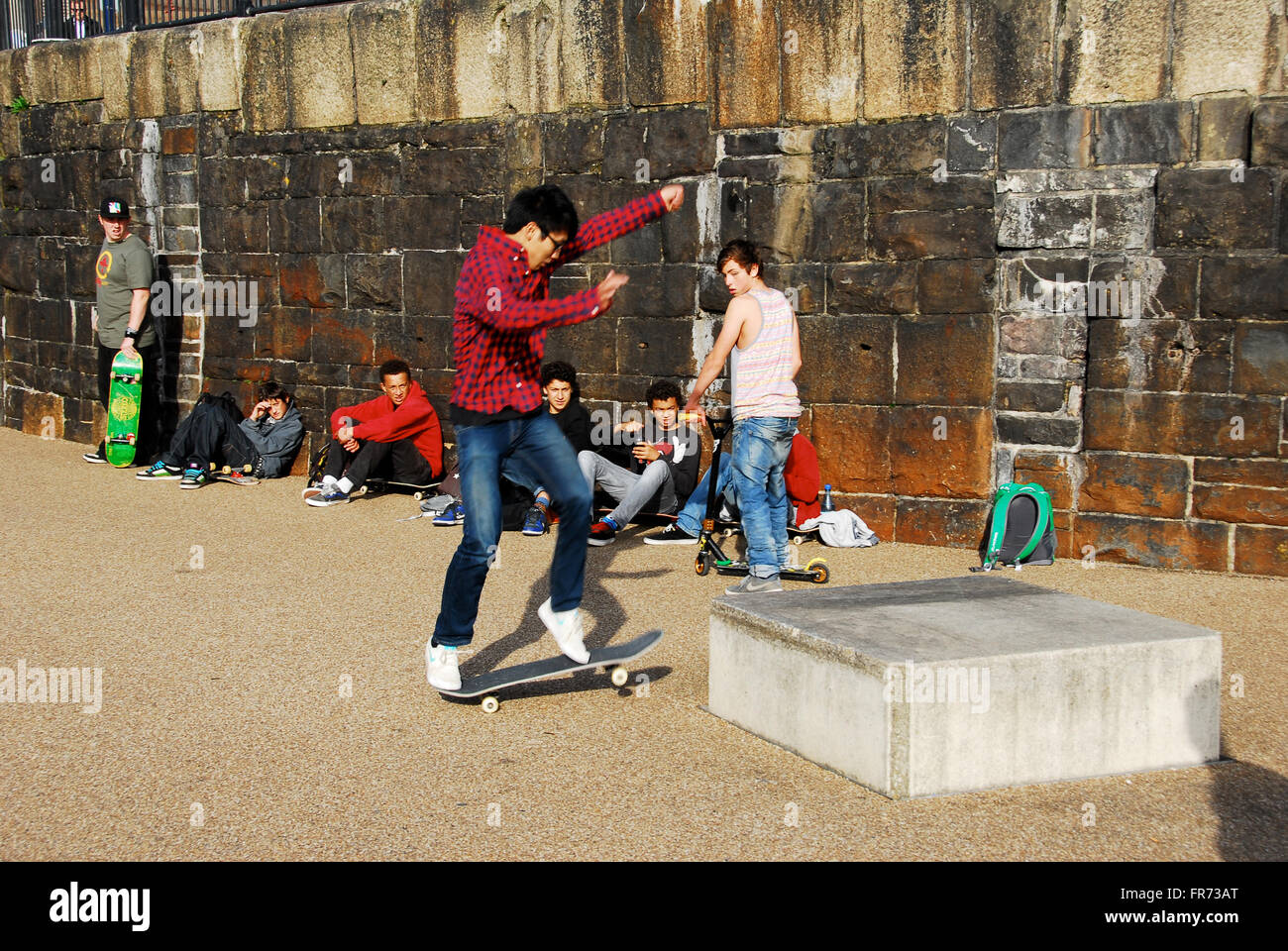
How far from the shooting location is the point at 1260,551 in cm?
768

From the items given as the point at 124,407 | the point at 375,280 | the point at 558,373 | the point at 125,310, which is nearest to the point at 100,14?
the point at 125,310

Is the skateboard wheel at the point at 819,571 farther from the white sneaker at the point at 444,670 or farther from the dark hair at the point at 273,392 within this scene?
the dark hair at the point at 273,392

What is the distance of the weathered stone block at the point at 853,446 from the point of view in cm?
868

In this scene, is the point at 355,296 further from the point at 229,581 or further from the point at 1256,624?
the point at 1256,624

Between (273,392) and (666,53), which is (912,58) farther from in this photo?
(273,392)

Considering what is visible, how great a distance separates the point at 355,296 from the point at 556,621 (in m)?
6.17

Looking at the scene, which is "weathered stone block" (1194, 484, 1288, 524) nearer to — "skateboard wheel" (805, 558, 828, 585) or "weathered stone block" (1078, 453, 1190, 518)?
"weathered stone block" (1078, 453, 1190, 518)

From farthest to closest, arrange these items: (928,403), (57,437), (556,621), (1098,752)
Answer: (57,437), (928,403), (556,621), (1098,752)

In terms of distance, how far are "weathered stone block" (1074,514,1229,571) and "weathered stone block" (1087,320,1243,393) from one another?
2.45 ft

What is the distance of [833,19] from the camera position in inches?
337

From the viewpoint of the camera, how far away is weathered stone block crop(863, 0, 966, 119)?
8.23 m

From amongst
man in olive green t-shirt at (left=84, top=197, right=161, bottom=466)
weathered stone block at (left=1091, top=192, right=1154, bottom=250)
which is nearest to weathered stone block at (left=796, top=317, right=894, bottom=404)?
weathered stone block at (left=1091, top=192, right=1154, bottom=250)

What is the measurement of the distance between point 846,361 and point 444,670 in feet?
13.6

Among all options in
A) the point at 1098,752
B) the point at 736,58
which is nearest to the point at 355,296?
the point at 736,58
